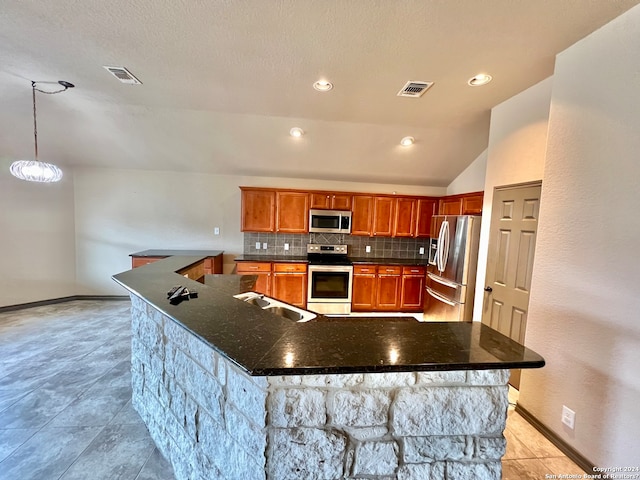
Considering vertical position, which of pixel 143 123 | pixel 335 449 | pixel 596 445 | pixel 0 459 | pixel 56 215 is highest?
pixel 143 123

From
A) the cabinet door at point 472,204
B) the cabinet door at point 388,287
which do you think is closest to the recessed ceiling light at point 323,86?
the cabinet door at point 472,204

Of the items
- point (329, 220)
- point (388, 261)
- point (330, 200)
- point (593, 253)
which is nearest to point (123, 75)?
point (330, 200)

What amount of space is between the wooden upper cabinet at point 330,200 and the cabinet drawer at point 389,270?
121 centimetres

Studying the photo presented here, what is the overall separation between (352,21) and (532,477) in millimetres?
3106

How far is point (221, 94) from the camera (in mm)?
2793

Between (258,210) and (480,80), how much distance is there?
11.4 ft

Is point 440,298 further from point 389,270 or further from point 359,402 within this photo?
point 359,402

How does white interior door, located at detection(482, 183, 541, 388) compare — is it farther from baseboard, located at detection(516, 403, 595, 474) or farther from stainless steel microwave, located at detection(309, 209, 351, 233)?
stainless steel microwave, located at detection(309, 209, 351, 233)

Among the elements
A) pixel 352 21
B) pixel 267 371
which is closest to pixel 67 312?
pixel 267 371

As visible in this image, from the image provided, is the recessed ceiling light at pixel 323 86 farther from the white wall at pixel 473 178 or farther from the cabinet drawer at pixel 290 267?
the white wall at pixel 473 178

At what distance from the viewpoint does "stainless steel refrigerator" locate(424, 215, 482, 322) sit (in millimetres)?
3242

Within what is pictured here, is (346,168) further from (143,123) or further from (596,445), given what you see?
(596,445)

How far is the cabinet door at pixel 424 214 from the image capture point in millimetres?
4797

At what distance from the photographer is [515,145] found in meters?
2.53
